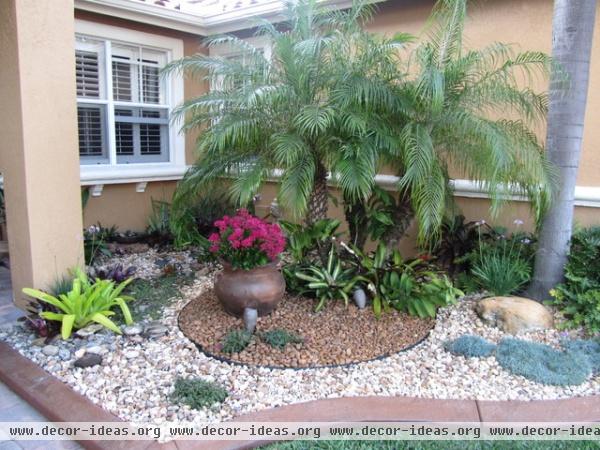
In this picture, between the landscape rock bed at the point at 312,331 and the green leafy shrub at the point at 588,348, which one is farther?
the landscape rock bed at the point at 312,331

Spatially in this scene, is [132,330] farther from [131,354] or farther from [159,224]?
[159,224]

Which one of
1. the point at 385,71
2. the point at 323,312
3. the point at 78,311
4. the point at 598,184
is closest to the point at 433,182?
the point at 385,71

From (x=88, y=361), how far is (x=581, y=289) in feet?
13.7

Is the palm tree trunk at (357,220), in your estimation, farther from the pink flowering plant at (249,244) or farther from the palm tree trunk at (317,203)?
the pink flowering plant at (249,244)

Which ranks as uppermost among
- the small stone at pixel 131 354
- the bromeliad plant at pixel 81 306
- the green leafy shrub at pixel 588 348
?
the bromeliad plant at pixel 81 306

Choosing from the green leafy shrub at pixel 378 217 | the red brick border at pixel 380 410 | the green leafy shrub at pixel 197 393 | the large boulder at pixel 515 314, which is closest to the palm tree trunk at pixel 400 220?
the green leafy shrub at pixel 378 217

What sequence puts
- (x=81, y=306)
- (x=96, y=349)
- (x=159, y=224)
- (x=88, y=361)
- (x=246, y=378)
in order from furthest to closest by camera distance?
(x=159, y=224) < (x=81, y=306) < (x=96, y=349) < (x=88, y=361) < (x=246, y=378)

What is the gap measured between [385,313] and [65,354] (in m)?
2.71

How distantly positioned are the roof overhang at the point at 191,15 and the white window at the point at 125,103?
0.91ft

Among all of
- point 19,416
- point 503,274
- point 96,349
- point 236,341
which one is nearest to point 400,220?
point 503,274

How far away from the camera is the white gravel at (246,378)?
318 cm

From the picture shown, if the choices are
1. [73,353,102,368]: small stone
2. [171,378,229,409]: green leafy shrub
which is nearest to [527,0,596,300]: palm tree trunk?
[171,378,229,409]: green leafy shrub

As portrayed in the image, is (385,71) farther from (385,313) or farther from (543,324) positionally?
(543,324)

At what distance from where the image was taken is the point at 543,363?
11.9 ft
